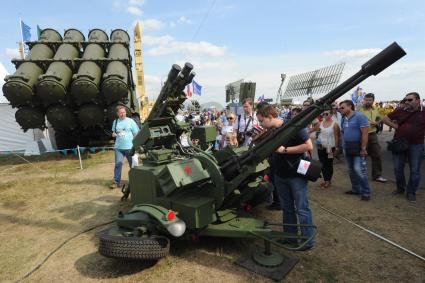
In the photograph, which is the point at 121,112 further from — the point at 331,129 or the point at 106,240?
the point at 331,129

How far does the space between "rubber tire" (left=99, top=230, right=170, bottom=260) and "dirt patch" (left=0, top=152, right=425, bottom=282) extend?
0.28 meters

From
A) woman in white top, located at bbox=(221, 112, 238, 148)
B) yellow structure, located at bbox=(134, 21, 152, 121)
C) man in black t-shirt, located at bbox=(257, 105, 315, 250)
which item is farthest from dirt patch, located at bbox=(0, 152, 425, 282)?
yellow structure, located at bbox=(134, 21, 152, 121)

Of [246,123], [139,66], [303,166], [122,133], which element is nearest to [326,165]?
[246,123]

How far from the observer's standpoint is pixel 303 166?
3463mm

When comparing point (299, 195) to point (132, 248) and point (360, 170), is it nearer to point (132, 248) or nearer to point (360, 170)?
point (132, 248)

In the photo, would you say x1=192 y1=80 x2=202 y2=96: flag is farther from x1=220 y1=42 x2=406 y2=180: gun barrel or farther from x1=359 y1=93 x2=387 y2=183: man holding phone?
x1=220 y1=42 x2=406 y2=180: gun barrel

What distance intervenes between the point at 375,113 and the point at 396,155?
1623 mm

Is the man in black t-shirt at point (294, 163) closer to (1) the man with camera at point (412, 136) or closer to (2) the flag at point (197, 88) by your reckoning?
(1) the man with camera at point (412, 136)

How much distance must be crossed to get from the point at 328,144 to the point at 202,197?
3651 mm

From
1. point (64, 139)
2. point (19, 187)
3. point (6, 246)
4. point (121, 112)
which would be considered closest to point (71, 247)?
point (6, 246)

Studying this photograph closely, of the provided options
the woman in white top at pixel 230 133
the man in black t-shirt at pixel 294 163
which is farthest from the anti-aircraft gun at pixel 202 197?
the woman in white top at pixel 230 133

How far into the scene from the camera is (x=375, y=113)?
697cm

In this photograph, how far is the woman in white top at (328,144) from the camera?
253 inches

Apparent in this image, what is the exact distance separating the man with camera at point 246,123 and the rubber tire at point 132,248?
285cm
